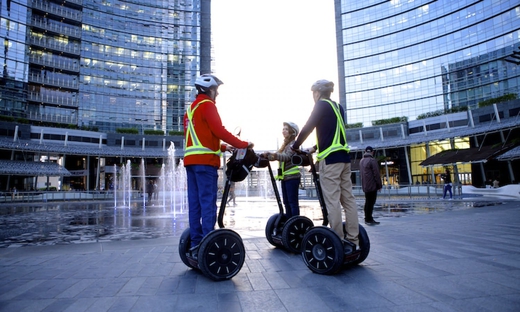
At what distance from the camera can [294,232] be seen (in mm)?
4691

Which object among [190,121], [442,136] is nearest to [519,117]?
[442,136]

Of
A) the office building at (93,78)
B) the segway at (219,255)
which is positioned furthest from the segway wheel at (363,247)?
the office building at (93,78)

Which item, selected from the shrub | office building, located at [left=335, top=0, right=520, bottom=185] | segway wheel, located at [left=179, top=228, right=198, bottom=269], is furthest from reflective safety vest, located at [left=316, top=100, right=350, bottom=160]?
the shrub

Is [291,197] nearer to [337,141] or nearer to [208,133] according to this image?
[337,141]

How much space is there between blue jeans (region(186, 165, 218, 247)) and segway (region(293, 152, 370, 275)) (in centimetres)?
116

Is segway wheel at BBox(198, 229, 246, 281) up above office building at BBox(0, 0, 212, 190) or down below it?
below

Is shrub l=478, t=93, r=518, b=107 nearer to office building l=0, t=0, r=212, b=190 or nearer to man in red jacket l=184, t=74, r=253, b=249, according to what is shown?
man in red jacket l=184, t=74, r=253, b=249

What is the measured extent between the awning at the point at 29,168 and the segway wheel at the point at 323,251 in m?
45.6

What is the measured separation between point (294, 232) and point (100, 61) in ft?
222

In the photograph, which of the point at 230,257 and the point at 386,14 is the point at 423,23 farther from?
the point at 230,257

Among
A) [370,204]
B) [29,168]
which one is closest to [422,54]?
[370,204]

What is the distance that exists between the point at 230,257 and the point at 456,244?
391cm

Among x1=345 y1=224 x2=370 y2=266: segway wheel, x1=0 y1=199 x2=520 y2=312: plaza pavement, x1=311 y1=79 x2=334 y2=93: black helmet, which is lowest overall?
x1=0 y1=199 x2=520 y2=312: plaza pavement

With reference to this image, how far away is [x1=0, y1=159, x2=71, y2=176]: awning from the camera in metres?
38.3
